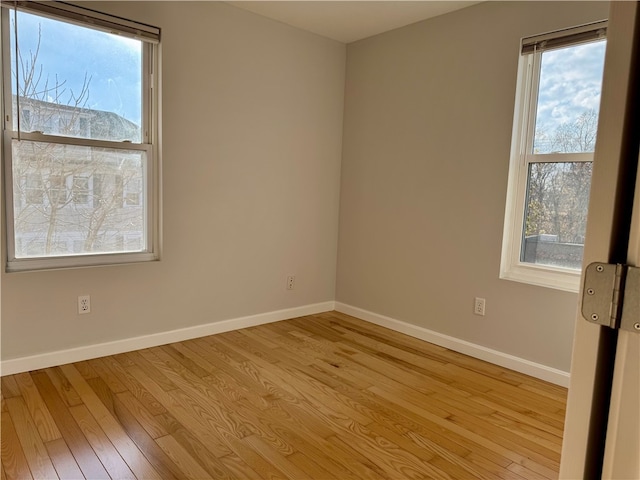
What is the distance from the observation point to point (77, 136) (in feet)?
8.89

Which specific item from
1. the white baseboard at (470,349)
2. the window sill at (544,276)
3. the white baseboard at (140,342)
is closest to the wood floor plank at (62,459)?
the white baseboard at (140,342)

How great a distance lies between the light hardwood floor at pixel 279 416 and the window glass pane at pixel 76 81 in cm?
148

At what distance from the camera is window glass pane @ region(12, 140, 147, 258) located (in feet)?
8.42

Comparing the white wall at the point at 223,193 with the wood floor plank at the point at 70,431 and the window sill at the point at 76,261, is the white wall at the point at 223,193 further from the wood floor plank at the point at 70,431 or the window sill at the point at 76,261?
the wood floor plank at the point at 70,431

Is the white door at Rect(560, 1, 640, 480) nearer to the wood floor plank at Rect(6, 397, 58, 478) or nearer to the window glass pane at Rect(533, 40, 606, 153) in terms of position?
the wood floor plank at Rect(6, 397, 58, 478)

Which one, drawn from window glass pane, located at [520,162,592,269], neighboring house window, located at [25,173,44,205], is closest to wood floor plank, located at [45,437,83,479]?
neighboring house window, located at [25,173,44,205]

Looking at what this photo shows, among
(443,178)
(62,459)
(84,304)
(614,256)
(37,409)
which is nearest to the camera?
(614,256)

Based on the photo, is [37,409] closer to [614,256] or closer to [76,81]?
[76,81]

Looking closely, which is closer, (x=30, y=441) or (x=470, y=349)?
(x=30, y=441)

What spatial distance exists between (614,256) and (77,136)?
2926 millimetres

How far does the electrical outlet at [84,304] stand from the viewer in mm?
2764

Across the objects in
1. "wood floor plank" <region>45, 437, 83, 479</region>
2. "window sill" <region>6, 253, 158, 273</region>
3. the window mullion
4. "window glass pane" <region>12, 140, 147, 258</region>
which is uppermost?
the window mullion

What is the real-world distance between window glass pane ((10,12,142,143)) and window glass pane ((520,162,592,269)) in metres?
2.66

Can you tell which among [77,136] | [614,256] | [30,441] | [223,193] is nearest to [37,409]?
[30,441]
